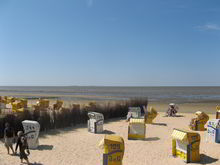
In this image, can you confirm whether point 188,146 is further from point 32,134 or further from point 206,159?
point 32,134

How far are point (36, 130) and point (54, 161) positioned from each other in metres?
2.14

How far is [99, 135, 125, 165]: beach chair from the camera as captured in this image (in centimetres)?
741

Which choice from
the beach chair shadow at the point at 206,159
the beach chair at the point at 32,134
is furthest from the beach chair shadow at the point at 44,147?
the beach chair shadow at the point at 206,159

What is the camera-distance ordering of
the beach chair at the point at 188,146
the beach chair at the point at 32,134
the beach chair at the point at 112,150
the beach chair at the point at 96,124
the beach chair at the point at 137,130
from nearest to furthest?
the beach chair at the point at 112,150 → the beach chair at the point at 188,146 → the beach chair at the point at 32,134 → the beach chair at the point at 137,130 → the beach chair at the point at 96,124

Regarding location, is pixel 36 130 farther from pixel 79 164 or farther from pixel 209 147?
pixel 209 147

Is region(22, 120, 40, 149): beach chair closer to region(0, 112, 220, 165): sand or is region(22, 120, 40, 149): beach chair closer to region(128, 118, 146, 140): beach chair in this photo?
region(0, 112, 220, 165): sand

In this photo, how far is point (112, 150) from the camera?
24.5 ft

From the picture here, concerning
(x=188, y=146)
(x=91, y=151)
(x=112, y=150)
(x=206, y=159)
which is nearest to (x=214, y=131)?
(x=206, y=159)

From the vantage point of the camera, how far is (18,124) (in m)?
12.7

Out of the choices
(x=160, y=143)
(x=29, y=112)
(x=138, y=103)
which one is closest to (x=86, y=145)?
(x=160, y=143)

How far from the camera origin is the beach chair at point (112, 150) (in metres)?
7.41

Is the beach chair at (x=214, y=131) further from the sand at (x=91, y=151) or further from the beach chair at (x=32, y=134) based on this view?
the beach chair at (x=32, y=134)

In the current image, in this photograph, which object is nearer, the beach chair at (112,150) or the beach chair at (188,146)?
the beach chair at (112,150)

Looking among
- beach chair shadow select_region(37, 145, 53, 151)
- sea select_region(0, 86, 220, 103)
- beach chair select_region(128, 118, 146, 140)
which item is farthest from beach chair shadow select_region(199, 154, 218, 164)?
sea select_region(0, 86, 220, 103)
